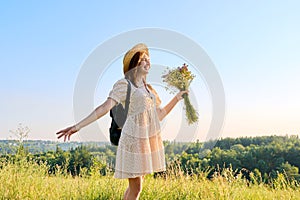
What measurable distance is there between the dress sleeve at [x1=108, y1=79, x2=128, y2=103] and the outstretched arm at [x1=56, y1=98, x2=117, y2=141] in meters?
0.05

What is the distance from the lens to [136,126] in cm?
330

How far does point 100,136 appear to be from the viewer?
12.0ft

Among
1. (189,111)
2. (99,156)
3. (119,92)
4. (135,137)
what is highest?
(119,92)

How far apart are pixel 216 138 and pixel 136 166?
3.90ft

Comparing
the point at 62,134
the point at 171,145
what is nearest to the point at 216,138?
the point at 171,145

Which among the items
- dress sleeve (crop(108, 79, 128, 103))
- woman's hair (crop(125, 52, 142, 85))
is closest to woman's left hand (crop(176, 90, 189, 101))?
woman's hair (crop(125, 52, 142, 85))

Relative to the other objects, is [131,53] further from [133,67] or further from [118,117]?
[118,117]

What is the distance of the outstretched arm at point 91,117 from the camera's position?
10.2 feet

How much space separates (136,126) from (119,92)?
0.36 meters

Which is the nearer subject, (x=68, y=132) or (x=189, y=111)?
(x=68, y=132)

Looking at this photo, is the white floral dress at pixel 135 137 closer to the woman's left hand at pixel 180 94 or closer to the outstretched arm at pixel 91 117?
the outstretched arm at pixel 91 117

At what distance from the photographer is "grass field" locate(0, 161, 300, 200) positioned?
15.2ft

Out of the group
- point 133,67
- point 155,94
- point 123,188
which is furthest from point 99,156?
point 133,67

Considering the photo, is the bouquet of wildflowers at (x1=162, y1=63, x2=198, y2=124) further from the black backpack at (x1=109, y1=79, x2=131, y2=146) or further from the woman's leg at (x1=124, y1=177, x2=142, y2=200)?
the woman's leg at (x1=124, y1=177, x2=142, y2=200)
